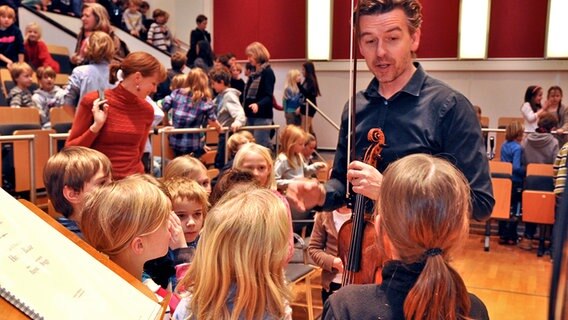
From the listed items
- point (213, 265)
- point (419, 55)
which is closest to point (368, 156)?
point (213, 265)

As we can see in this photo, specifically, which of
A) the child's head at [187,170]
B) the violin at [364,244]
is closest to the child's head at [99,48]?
the child's head at [187,170]

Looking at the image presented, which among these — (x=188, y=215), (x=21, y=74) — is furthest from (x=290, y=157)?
(x=21, y=74)

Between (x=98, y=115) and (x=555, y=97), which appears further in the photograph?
(x=555, y=97)

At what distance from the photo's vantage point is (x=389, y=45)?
161cm

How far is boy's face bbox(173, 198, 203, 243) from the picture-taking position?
2.36 meters

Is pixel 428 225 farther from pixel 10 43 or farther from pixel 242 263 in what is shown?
pixel 10 43

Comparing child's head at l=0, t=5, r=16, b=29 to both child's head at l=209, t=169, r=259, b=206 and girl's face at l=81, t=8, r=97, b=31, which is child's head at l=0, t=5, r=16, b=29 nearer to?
girl's face at l=81, t=8, r=97, b=31

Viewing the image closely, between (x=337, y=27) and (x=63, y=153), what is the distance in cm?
821

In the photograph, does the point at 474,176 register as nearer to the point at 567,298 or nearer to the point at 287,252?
the point at 287,252

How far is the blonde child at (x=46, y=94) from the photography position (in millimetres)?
5445

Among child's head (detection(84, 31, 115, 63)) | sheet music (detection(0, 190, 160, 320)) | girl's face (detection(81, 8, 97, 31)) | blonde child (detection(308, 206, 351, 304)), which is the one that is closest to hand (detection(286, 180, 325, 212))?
sheet music (detection(0, 190, 160, 320))

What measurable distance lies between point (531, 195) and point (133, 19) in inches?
292

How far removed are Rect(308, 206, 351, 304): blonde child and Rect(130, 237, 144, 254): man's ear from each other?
1.47 metres

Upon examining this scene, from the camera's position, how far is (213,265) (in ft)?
4.66
